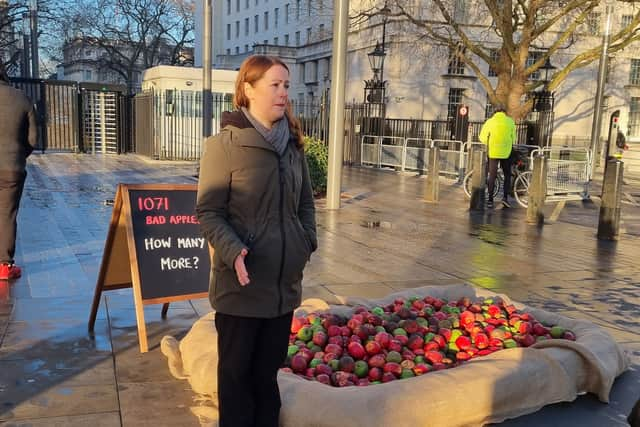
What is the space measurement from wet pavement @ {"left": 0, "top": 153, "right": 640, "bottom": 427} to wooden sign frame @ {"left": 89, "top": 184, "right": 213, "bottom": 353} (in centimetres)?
30

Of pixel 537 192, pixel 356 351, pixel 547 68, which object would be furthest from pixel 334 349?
pixel 547 68

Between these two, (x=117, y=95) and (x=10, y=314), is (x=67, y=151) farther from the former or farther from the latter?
(x=10, y=314)

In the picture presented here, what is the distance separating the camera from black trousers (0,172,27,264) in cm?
592

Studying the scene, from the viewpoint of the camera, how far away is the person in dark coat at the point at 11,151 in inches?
229

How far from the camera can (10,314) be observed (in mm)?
5062

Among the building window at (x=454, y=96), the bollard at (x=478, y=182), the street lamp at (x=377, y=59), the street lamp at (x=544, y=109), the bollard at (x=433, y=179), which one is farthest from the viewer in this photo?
the building window at (x=454, y=96)

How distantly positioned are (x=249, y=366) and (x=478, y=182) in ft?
34.3

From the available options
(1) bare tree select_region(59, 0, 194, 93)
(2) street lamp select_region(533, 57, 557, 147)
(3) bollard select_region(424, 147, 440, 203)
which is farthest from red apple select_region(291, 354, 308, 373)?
(1) bare tree select_region(59, 0, 194, 93)

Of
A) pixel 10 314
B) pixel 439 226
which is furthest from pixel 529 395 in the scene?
pixel 439 226

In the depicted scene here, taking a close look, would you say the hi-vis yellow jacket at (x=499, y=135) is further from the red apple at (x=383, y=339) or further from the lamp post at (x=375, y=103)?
the lamp post at (x=375, y=103)

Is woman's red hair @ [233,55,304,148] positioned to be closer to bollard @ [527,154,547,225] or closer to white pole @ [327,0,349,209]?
white pole @ [327,0,349,209]

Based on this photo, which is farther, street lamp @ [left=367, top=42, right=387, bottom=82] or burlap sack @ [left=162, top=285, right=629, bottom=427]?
street lamp @ [left=367, top=42, right=387, bottom=82]

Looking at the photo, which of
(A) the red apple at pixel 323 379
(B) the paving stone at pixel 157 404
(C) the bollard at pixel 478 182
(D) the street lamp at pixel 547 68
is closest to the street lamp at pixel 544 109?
(D) the street lamp at pixel 547 68

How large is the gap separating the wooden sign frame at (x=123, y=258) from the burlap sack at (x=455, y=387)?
497 millimetres
